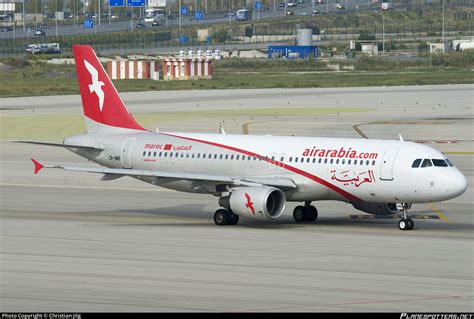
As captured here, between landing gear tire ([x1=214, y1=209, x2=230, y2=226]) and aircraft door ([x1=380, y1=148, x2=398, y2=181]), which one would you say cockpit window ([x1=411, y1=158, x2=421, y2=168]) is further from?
landing gear tire ([x1=214, y1=209, x2=230, y2=226])

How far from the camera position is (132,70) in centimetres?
15775

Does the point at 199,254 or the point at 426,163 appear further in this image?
the point at 426,163

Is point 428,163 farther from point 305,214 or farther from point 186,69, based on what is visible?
point 186,69

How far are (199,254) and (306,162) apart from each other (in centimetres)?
888

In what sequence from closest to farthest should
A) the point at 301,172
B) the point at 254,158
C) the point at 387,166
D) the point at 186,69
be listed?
the point at 387,166 → the point at 301,172 → the point at 254,158 → the point at 186,69

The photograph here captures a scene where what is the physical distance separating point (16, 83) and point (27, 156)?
246 ft

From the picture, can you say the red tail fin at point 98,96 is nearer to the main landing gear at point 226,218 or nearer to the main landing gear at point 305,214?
the main landing gear at point 226,218

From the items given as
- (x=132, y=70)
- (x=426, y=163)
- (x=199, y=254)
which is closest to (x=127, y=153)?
(x=199, y=254)

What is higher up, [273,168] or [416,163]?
[416,163]

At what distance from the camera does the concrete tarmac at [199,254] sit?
29203 millimetres

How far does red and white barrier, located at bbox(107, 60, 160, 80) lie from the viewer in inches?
6147

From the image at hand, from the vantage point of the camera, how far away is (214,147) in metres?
46.4

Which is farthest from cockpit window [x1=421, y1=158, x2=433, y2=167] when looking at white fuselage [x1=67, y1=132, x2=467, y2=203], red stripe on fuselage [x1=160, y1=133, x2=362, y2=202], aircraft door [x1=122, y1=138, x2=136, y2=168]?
aircraft door [x1=122, y1=138, x2=136, y2=168]

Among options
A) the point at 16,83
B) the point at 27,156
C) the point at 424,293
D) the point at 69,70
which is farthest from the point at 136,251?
the point at 69,70
